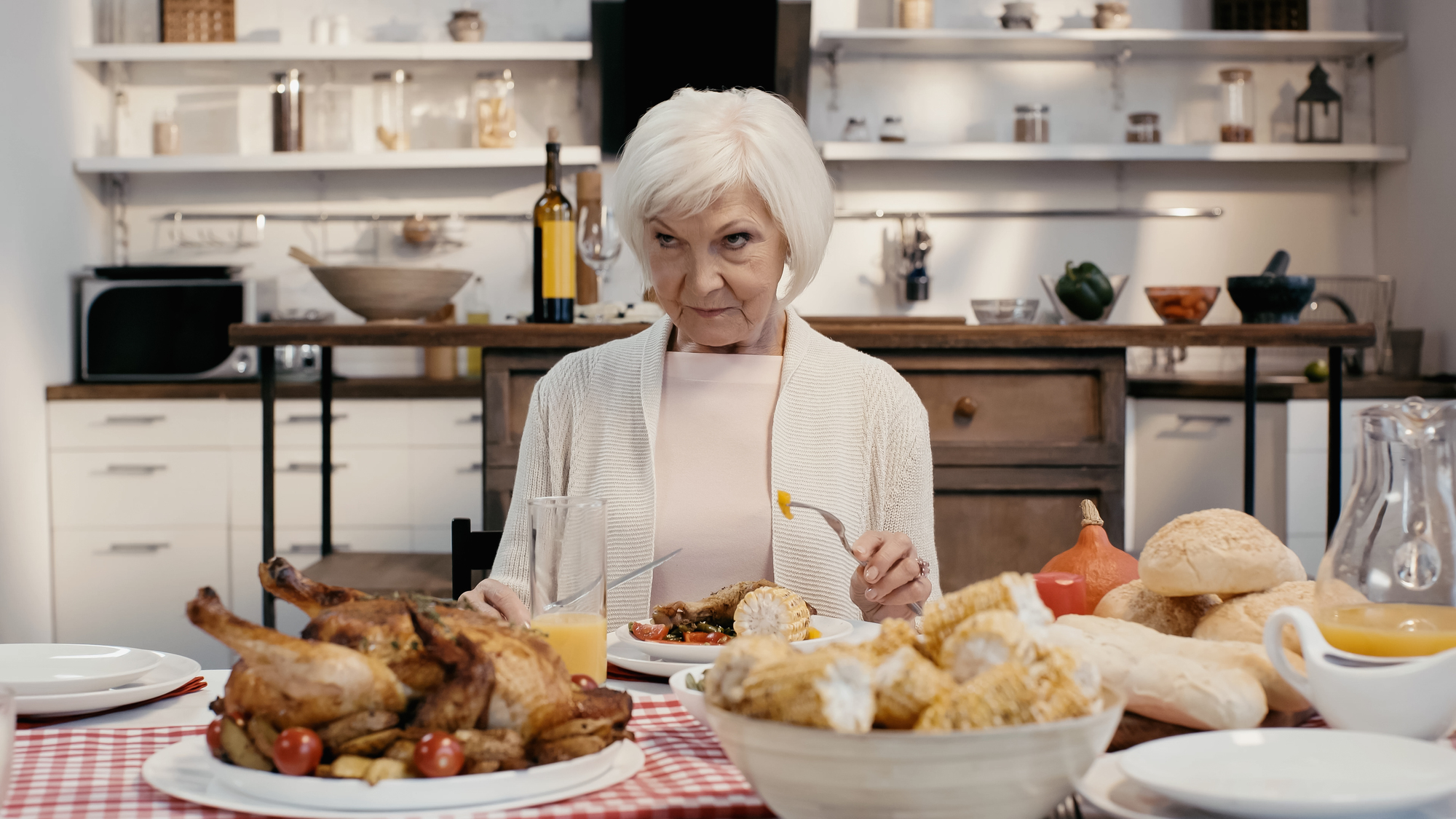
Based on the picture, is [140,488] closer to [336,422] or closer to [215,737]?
[336,422]

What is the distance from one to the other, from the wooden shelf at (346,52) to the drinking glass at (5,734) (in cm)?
358

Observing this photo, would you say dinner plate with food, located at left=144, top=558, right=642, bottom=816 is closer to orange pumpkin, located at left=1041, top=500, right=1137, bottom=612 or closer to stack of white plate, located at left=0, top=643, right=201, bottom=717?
stack of white plate, located at left=0, top=643, right=201, bottom=717

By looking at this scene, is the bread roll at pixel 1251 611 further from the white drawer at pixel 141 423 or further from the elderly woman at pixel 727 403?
the white drawer at pixel 141 423

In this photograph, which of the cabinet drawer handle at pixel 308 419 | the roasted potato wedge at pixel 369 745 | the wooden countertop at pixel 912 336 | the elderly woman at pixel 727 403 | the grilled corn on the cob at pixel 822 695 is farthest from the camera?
the cabinet drawer handle at pixel 308 419

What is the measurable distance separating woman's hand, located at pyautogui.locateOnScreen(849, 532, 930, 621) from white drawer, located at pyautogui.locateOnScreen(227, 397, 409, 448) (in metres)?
2.68

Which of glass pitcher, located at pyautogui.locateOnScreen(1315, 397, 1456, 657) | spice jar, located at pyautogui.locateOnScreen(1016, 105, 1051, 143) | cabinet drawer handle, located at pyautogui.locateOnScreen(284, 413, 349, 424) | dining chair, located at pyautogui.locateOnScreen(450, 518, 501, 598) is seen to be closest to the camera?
glass pitcher, located at pyautogui.locateOnScreen(1315, 397, 1456, 657)

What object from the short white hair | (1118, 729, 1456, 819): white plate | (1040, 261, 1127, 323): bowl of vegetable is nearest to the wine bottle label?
the short white hair

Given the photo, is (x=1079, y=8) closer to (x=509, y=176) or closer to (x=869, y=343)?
(x=509, y=176)

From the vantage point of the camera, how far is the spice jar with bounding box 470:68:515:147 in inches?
159

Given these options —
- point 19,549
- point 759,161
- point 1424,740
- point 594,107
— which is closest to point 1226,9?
point 594,107

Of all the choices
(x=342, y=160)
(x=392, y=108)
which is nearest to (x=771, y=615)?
(x=342, y=160)

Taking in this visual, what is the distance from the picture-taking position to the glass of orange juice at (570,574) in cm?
82

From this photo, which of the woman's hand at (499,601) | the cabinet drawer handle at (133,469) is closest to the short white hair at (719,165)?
the woman's hand at (499,601)

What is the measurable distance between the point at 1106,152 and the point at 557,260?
2340mm
